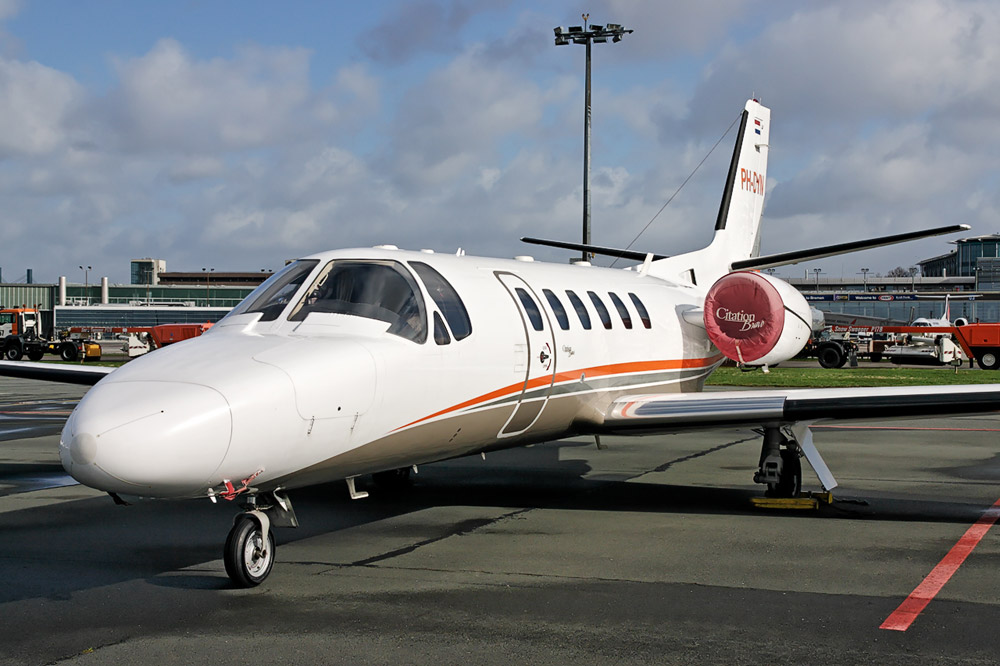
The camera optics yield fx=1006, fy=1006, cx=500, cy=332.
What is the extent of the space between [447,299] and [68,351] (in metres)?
49.8

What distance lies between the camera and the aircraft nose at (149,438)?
230 inches

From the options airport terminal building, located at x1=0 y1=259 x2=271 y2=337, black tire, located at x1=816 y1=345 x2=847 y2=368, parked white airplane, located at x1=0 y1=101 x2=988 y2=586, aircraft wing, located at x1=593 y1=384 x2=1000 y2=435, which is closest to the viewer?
parked white airplane, located at x1=0 y1=101 x2=988 y2=586

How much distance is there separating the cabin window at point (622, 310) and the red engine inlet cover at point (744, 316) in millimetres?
1296

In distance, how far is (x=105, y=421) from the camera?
19.4ft

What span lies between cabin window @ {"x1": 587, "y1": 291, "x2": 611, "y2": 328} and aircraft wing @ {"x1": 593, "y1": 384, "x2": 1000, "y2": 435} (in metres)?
1.12

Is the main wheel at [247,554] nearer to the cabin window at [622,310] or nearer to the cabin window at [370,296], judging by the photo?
the cabin window at [370,296]

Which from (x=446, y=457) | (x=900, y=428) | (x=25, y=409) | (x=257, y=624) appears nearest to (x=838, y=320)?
(x=900, y=428)

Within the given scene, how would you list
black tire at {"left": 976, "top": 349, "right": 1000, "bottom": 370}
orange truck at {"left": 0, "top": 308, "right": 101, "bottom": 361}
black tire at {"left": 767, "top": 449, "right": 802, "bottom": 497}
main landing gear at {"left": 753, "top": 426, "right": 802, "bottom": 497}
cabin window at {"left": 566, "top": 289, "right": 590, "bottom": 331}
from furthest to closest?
orange truck at {"left": 0, "top": 308, "right": 101, "bottom": 361} → black tire at {"left": 976, "top": 349, "right": 1000, "bottom": 370} → cabin window at {"left": 566, "top": 289, "right": 590, "bottom": 331} → black tire at {"left": 767, "top": 449, "right": 802, "bottom": 497} → main landing gear at {"left": 753, "top": 426, "right": 802, "bottom": 497}

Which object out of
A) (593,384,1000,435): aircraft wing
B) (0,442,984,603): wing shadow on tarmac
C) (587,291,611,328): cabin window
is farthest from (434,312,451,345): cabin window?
(587,291,611,328): cabin window

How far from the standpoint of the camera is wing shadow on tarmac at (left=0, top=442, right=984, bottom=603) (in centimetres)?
752

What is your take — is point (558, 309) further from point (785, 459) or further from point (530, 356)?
point (785, 459)

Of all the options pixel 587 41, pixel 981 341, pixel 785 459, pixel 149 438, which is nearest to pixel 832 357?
pixel 981 341

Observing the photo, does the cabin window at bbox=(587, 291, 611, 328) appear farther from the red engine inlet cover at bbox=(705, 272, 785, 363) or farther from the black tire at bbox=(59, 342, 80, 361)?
the black tire at bbox=(59, 342, 80, 361)

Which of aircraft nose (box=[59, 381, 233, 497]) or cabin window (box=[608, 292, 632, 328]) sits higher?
cabin window (box=[608, 292, 632, 328])
